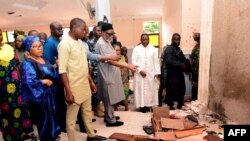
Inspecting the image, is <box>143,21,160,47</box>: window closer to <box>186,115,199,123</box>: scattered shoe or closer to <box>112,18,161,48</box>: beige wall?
<box>112,18,161,48</box>: beige wall

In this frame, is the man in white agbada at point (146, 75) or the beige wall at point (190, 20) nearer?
the man in white agbada at point (146, 75)

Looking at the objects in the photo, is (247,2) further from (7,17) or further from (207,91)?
(7,17)

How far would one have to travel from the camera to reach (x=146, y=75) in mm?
4465

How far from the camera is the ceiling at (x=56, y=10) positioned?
30.5 ft

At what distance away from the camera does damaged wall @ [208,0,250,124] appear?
3475 mm

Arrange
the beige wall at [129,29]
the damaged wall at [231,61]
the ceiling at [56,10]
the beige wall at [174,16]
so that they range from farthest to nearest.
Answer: the beige wall at [129,29]
the ceiling at [56,10]
the beige wall at [174,16]
the damaged wall at [231,61]

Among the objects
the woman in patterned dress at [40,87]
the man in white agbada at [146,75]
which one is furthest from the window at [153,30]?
the woman in patterned dress at [40,87]

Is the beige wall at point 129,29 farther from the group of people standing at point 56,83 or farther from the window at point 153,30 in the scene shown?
the group of people standing at point 56,83

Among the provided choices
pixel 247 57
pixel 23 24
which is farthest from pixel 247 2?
pixel 23 24

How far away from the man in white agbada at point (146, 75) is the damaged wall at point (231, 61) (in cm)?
94

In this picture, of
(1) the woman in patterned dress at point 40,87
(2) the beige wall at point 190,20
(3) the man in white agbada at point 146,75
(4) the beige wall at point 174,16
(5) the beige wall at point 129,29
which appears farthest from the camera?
(5) the beige wall at point 129,29

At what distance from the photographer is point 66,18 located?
1153 cm

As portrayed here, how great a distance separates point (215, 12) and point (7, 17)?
30.0 feet

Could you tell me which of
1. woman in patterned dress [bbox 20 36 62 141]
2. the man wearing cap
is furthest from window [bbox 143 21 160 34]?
woman in patterned dress [bbox 20 36 62 141]
